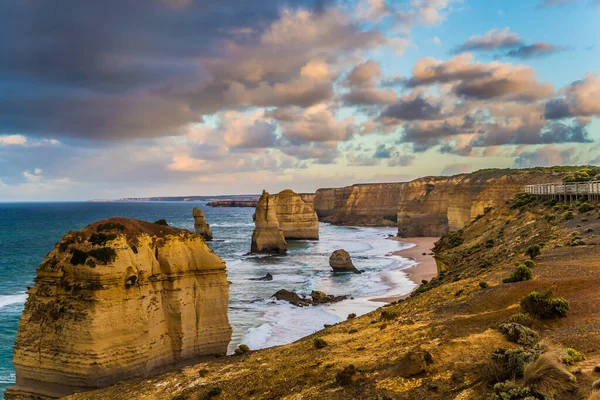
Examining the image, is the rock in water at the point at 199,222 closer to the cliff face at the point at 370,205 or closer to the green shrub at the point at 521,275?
the green shrub at the point at 521,275

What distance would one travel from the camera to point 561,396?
32.5ft

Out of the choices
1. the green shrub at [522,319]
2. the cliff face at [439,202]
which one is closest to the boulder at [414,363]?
the green shrub at [522,319]

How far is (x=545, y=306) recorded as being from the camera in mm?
15664

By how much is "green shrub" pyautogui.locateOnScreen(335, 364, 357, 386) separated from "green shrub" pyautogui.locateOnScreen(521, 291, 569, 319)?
6.28 meters

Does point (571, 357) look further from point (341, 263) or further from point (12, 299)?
point (341, 263)

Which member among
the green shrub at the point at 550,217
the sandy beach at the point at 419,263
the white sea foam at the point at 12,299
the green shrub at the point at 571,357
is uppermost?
the green shrub at the point at 550,217

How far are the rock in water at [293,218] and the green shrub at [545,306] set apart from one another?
313 feet

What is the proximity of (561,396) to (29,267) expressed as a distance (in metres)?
71.1

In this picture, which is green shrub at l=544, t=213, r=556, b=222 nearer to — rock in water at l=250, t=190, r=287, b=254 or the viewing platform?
the viewing platform

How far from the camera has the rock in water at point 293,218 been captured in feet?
366

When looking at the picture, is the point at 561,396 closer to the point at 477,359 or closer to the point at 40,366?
the point at 477,359

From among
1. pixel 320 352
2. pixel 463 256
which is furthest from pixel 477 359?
pixel 463 256

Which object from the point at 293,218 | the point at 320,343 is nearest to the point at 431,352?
the point at 320,343

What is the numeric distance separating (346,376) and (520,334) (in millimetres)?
5145
